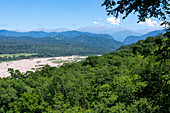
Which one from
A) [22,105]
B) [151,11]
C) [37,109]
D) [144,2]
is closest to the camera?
[144,2]

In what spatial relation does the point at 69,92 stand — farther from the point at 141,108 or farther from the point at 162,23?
the point at 162,23

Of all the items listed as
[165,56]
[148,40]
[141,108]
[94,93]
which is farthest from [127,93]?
[148,40]

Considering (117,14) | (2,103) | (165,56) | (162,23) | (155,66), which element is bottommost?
(2,103)

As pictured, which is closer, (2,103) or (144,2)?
(144,2)

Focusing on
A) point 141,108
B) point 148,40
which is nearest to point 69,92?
point 141,108

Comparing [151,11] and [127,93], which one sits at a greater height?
[151,11]

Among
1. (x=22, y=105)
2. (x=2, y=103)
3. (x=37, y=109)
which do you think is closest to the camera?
(x=37, y=109)

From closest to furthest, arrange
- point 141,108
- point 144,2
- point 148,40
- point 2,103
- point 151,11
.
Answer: point 144,2 < point 151,11 < point 141,108 < point 2,103 < point 148,40

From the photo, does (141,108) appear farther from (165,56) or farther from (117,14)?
(117,14)

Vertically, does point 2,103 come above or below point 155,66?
below
